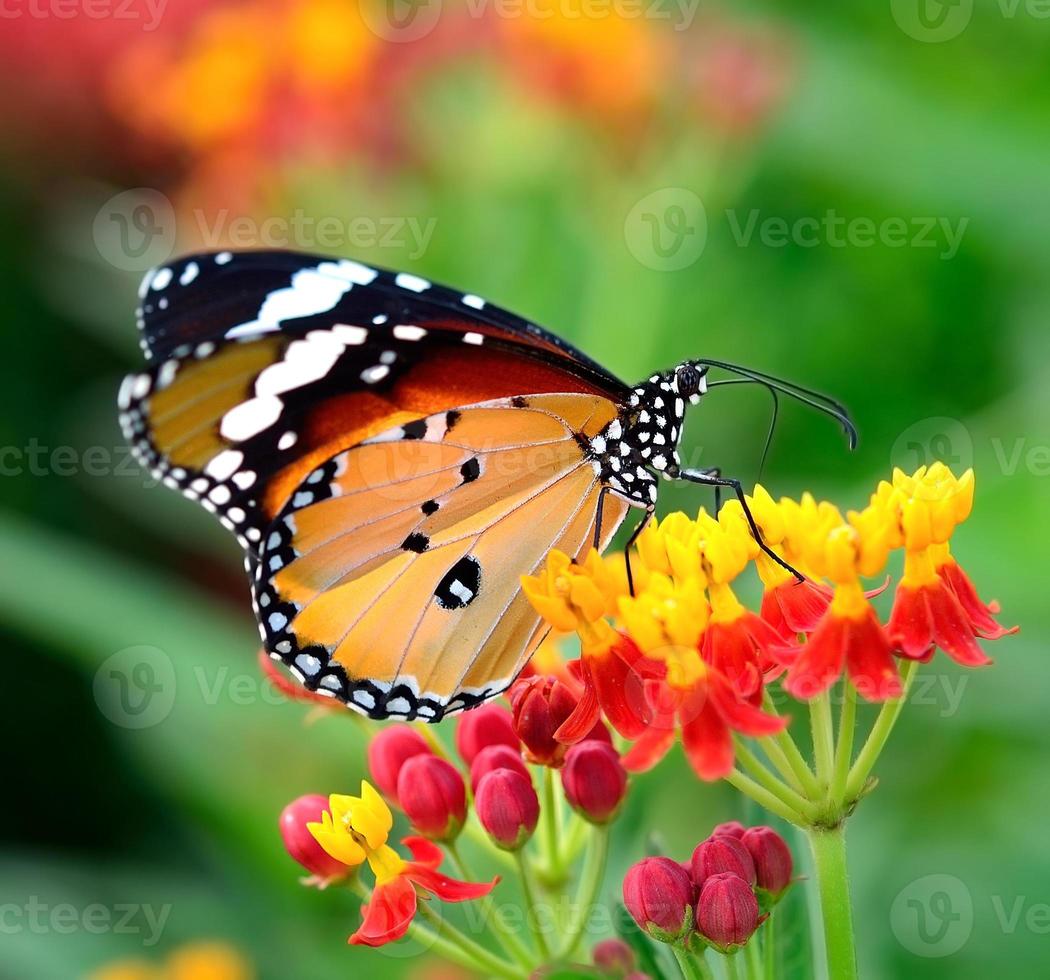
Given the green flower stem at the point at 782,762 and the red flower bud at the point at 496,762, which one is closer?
the green flower stem at the point at 782,762

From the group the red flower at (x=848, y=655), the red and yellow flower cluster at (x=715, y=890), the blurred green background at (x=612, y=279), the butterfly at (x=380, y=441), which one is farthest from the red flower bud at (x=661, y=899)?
the blurred green background at (x=612, y=279)

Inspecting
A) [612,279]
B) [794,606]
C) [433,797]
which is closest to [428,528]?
[433,797]

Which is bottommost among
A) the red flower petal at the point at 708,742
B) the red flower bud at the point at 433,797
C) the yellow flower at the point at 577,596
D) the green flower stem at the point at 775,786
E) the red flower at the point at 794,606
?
the red flower bud at the point at 433,797

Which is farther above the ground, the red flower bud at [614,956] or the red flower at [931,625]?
the red flower at [931,625]

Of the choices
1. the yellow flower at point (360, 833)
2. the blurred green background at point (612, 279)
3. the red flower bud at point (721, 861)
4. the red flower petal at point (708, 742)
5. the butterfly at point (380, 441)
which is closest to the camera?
the red flower petal at point (708, 742)

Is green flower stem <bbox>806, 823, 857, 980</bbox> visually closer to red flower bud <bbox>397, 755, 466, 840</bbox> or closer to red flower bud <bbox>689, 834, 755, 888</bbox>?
red flower bud <bbox>689, 834, 755, 888</bbox>

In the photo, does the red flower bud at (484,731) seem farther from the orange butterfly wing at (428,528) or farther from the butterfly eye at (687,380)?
the butterfly eye at (687,380)
